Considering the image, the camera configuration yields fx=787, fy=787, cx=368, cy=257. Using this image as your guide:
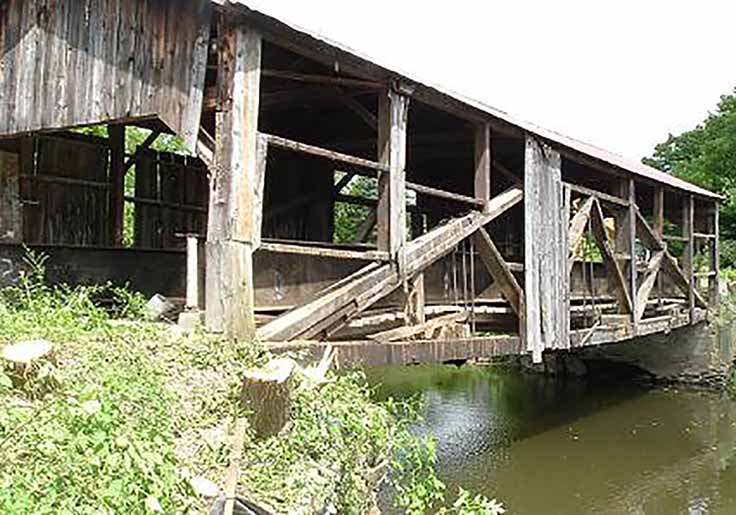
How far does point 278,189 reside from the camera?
11078mm

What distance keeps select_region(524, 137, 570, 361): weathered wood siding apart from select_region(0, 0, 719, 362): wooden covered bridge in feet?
0.08

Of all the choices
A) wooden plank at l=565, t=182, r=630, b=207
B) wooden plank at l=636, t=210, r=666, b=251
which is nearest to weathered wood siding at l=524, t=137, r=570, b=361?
wooden plank at l=565, t=182, r=630, b=207

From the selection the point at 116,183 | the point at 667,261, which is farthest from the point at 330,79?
the point at 667,261

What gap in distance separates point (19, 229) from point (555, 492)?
6.35 meters

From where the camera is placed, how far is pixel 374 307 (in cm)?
799

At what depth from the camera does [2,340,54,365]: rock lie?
401 cm

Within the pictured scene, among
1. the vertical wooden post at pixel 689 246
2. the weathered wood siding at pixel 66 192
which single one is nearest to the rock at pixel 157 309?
the weathered wood siding at pixel 66 192

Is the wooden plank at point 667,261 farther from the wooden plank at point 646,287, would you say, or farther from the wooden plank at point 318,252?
the wooden plank at point 318,252

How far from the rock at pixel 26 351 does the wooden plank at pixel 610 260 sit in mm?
7982

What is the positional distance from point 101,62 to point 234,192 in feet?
6.77

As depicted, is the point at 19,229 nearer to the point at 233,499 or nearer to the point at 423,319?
the point at 423,319

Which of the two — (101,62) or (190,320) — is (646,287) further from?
(101,62)

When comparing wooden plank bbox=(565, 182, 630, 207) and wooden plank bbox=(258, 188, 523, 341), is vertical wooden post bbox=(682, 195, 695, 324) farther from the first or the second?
wooden plank bbox=(258, 188, 523, 341)

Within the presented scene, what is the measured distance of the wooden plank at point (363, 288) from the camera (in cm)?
601
